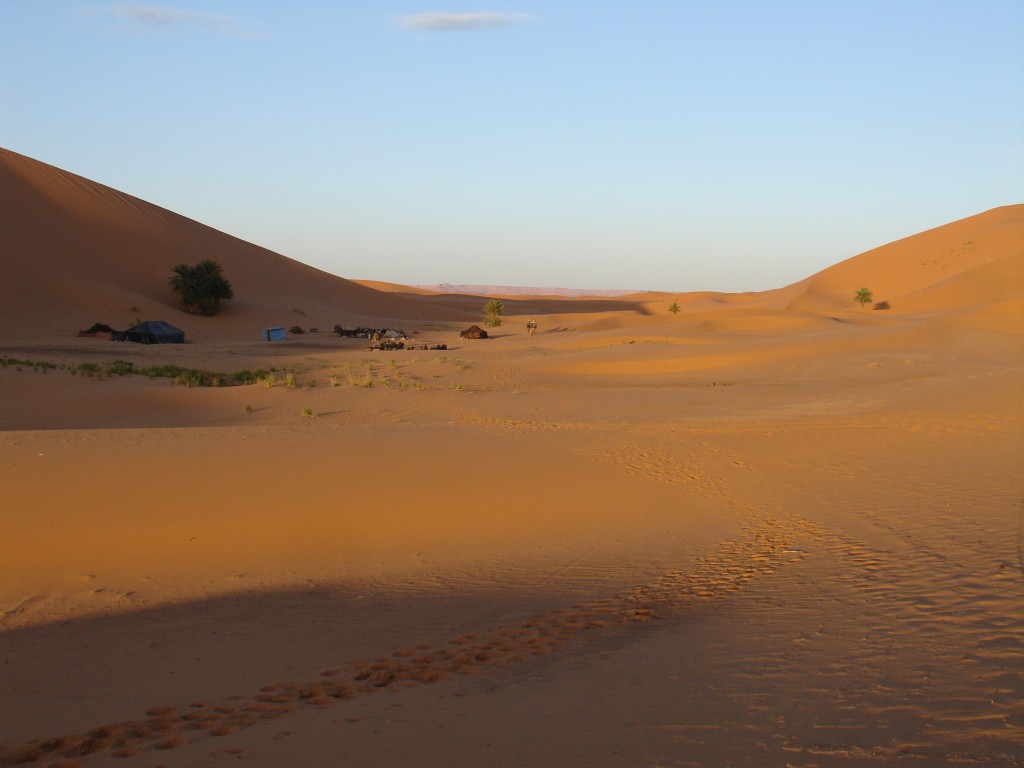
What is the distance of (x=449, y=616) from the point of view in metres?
7.40

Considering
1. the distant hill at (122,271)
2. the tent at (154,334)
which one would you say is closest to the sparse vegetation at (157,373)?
the tent at (154,334)

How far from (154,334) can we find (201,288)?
40.0 feet

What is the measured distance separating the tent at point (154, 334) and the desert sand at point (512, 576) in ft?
54.9

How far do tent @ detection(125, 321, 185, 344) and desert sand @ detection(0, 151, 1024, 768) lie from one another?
1673 centimetres

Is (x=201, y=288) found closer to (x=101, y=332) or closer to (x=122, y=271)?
(x=122, y=271)

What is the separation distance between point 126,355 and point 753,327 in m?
33.0

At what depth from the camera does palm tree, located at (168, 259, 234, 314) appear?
169 feet

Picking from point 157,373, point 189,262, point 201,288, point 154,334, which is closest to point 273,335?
point 154,334

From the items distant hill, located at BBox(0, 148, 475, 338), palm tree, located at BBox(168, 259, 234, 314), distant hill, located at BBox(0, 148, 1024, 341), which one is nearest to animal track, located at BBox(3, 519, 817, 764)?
distant hill, located at BBox(0, 148, 1024, 341)

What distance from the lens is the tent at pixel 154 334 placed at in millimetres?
39344

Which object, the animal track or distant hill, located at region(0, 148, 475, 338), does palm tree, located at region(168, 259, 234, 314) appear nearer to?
distant hill, located at region(0, 148, 475, 338)

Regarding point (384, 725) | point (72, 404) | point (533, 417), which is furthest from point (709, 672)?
point (72, 404)

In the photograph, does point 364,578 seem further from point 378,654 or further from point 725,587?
point 725,587

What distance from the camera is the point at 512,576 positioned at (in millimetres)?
8578
